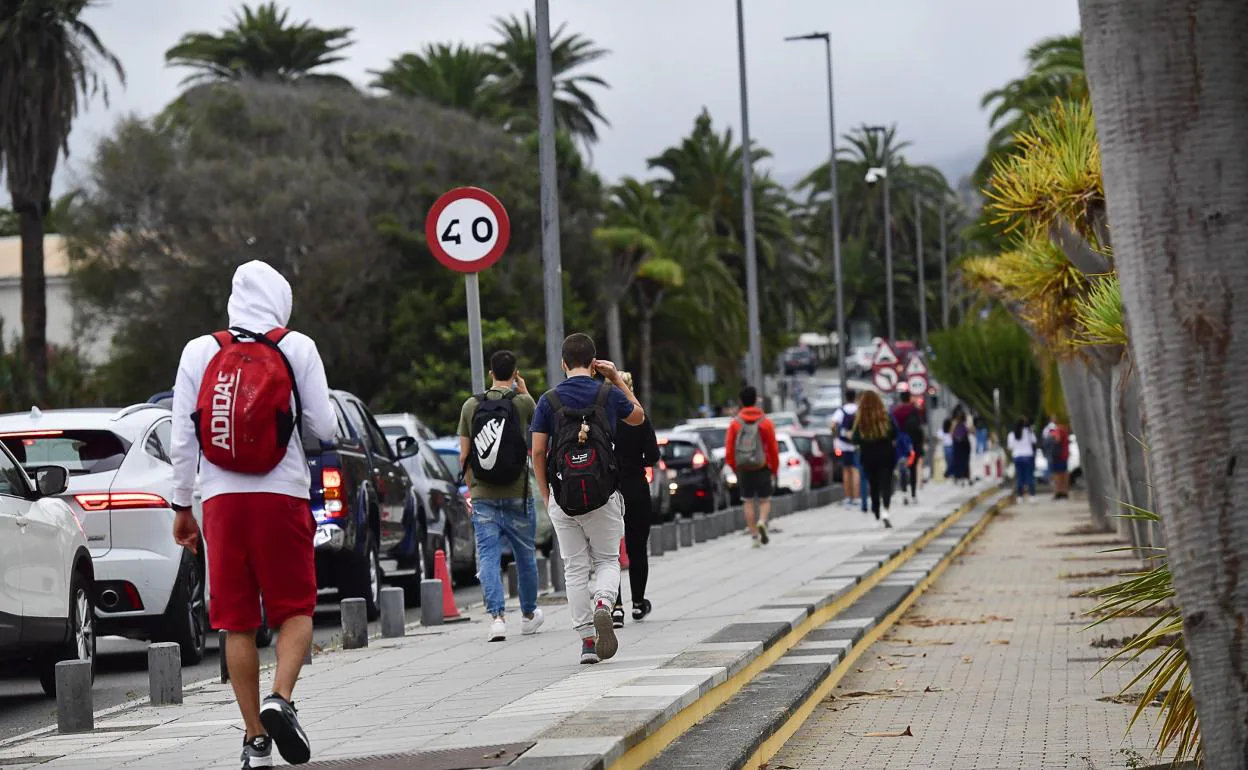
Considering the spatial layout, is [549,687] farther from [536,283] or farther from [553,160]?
[536,283]

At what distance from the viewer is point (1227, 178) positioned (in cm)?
515

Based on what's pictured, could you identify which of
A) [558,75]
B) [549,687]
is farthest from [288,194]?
[549,687]

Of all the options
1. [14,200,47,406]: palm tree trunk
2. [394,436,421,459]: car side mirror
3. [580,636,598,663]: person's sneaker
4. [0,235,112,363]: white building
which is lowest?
[580,636,598,663]: person's sneaker

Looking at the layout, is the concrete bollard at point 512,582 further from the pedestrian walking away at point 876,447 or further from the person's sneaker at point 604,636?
the pedestrian walking away at point 876,447

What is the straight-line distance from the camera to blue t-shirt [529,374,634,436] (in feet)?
37.7

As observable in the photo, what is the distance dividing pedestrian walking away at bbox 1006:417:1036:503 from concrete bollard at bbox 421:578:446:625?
25.9m

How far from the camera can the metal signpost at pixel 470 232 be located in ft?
44.5

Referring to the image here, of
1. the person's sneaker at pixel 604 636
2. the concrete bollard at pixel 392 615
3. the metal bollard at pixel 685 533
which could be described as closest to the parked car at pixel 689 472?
the metal bollard at pixel 685 533

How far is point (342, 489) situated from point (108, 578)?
272cm

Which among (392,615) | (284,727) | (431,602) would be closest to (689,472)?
(431,602)

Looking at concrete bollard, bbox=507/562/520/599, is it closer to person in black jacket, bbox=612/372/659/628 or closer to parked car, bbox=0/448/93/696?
person in black jacket, bbox=612/372/659/628

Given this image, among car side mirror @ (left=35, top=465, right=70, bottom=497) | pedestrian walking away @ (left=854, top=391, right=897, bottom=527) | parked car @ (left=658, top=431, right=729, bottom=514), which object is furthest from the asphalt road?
parked car @ (left=658, top=431, right=729, bottom=514)

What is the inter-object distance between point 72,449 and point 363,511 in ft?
10.1

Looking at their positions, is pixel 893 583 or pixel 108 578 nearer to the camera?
pixel 108 578
